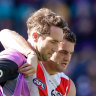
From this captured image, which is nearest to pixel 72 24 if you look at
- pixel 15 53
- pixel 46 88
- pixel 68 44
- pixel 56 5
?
pixel 56 5

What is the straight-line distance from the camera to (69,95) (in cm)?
437

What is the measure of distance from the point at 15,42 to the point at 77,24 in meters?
6.00

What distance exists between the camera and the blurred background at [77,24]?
812 centimetres

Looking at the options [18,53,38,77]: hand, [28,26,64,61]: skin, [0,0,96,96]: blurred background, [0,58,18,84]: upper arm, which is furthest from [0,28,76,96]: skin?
[0,0,96,96]: blurred background

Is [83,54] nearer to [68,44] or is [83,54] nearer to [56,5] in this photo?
[56,5]

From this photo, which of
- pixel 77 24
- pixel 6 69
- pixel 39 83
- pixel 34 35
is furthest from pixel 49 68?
pixel 77 24

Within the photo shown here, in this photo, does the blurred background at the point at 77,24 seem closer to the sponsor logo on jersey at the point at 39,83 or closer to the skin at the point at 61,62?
the skin at the point at 61,62

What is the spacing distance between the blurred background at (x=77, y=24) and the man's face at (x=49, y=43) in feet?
14.8

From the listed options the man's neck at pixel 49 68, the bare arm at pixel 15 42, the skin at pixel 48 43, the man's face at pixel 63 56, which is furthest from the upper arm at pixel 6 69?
the man's face at pixel 63 56

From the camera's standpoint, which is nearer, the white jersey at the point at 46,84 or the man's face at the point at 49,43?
the man's face at the point at 49,43

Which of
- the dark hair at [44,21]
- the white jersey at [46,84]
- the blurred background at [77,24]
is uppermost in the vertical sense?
the dark hair at [44,21]

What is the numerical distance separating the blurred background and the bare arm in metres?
4.51

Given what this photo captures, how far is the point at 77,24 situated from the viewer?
9.35 m

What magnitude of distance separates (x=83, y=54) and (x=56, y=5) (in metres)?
1.57
